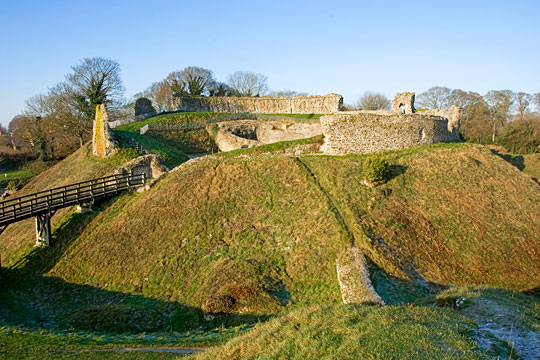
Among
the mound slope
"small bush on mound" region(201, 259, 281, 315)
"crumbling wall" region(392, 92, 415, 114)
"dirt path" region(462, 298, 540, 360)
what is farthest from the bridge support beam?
"crumbling wall" region(392, 92, 415, 114)

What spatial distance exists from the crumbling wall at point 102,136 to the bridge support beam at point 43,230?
Result: 12512 mm

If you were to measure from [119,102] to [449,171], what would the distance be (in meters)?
40.9

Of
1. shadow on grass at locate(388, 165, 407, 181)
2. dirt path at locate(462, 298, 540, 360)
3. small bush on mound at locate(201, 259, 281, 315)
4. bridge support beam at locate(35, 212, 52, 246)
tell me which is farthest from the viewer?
shadow on grass at locate(388, 165, 407, 181)

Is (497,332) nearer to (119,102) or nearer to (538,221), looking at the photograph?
(538,221)

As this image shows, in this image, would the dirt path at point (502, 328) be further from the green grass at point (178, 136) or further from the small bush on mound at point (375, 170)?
the green grass at point (178, 136)

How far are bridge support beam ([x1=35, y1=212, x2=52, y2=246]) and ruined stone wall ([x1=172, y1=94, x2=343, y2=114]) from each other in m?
31.0

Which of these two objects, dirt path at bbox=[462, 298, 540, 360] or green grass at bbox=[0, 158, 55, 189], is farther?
green grass at bbox=[0, 158, 55, 189]

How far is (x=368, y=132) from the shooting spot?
28266mm

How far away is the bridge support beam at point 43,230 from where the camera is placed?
22234mm

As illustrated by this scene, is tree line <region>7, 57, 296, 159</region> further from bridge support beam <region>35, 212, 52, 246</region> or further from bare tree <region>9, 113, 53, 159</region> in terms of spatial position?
bridge support beam <region>35, 212, 52, 246</region>

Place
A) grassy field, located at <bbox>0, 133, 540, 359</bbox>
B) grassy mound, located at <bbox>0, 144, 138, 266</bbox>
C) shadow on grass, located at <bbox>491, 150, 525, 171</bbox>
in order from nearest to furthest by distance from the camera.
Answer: grassy field, located at <bbox>0, 133, 540, 359</bbox> → grassy mound, located at <bbox>0, 144, 138, 266</bbox> → shadow on grass, located at <bbox>491, 150, 525, 171</bbox>

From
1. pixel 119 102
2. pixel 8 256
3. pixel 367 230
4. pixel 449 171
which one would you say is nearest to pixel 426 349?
pixel 367 230

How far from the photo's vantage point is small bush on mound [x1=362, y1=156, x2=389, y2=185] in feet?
77.7

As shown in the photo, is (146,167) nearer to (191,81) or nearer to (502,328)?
(502,328)
